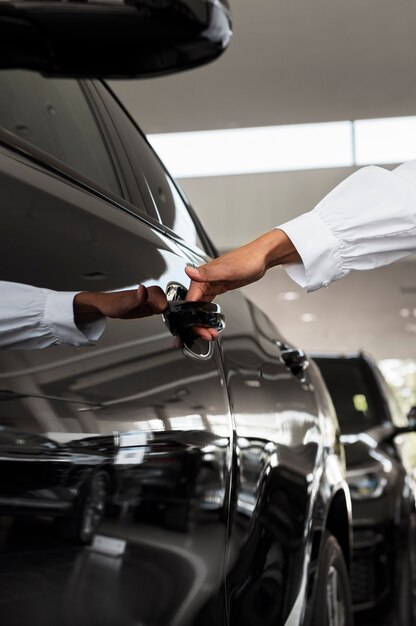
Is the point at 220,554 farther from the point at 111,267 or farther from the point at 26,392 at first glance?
the point at 26,392

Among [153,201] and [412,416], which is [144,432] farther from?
[412,416]

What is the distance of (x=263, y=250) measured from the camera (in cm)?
161

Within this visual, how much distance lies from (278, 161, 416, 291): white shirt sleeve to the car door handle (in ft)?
1.53

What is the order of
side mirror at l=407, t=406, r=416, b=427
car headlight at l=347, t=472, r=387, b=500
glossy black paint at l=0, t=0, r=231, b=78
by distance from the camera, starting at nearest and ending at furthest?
glossy black paint at l=0, t=0, r=231, b=78
car headlight at l=347, t=472, r=387, b=500
side mirror at l=407, t=406, r=416, b=427

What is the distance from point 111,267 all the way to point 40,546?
397 millimetres

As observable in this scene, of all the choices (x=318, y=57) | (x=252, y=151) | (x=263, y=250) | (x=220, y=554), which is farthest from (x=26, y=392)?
(x=252, y=151)

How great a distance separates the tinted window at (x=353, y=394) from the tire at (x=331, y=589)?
244cm

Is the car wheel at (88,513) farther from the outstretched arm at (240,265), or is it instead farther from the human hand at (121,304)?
the outstretched arm at (240,265)

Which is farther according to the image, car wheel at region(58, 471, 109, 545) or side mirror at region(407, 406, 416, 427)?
side mirror at region(407, 406, 416, 427)

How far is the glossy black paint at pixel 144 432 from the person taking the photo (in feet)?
3.24

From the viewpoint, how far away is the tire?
7.13 ft

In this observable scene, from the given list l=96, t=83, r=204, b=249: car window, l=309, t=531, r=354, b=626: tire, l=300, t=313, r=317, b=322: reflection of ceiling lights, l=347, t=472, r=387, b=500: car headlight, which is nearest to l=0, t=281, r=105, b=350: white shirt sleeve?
l=96, t=83, r=204, b=249: car window

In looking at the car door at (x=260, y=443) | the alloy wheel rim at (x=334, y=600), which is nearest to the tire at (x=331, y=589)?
the alloy wheel rim at (x=334, y=600)

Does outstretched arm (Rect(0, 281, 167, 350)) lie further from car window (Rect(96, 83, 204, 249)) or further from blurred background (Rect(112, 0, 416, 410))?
blurred background (Rect(112, 0, 416, 410))
